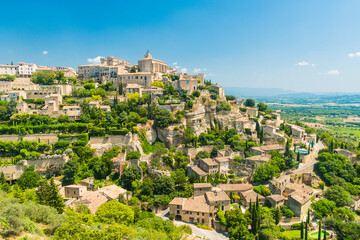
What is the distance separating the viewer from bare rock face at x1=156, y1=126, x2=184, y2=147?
4866 cm

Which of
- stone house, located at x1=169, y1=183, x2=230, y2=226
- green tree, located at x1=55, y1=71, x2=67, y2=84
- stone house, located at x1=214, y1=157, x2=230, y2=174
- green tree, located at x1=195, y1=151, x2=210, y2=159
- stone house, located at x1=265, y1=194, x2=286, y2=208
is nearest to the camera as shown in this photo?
stone house, located at x1=169, y1=183, x2=230, y2=226

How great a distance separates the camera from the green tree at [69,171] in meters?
35.2

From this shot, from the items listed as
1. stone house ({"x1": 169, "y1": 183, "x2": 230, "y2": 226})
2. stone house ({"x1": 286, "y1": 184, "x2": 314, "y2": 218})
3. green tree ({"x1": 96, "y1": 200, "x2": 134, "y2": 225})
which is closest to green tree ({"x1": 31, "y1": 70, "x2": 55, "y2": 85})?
green tree ({"x1": 96, "y1": 200, "x2": 134, "y2": 225})

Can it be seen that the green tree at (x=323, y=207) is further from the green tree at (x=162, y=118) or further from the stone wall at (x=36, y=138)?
the stone wall at (x=36, y=138)

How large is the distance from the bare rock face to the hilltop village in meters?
0.23

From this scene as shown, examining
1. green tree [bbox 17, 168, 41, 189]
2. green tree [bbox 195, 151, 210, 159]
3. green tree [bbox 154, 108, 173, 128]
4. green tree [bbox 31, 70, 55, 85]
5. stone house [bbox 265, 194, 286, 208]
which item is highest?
green tree [bbox 31, 70, 55, 85]

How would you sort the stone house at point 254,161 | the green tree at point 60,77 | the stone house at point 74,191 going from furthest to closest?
1. the green tree at point 60,77
2. the stone house at point 254,161
3. the stone house at point 74,191

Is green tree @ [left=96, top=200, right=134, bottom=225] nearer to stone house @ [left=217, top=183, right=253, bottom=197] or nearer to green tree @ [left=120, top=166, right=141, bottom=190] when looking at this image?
green tree @ [left=120, top=166, right=141, bottom=190]

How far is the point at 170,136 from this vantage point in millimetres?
48688

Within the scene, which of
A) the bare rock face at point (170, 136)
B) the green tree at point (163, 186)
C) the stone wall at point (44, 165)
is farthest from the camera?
the bare rock face at point (170, 136)

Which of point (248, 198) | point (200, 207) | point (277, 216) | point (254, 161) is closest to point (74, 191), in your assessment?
point (200, 207)

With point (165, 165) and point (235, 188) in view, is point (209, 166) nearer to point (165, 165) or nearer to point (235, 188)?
point (235, 188)

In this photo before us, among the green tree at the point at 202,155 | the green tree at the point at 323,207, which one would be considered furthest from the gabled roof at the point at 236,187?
the green tree at the point at 323,207

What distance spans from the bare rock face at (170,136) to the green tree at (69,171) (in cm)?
1887
